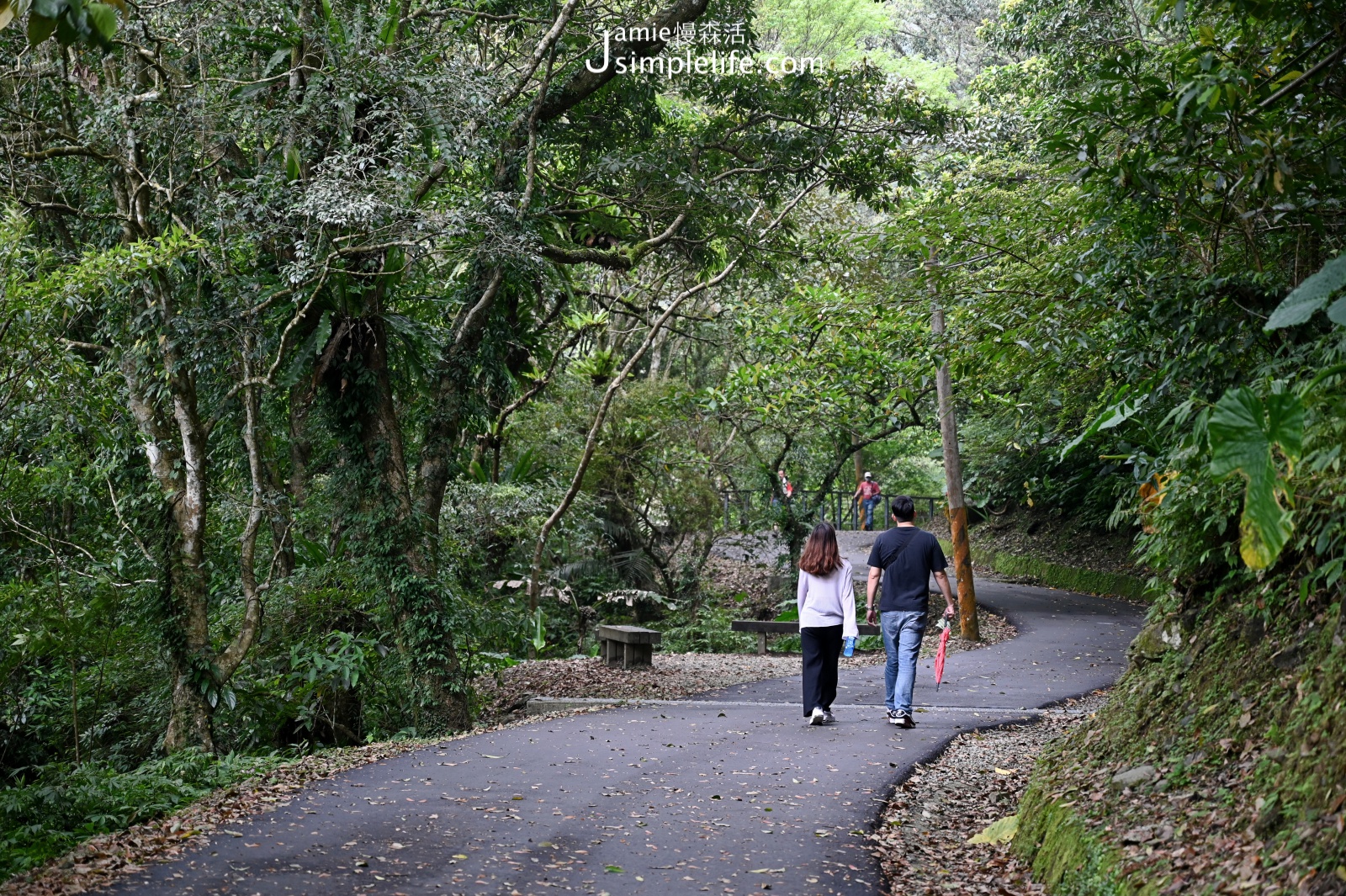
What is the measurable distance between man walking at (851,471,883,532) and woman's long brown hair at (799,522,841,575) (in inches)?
661

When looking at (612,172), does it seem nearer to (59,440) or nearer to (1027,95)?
(59,440)

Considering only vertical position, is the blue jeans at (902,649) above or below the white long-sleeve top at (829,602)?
below

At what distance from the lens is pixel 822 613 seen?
381 inches

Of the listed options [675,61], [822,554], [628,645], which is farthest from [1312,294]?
[628,645]

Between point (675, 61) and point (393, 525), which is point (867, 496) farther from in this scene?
point (393, 525)

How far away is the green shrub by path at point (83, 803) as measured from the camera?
5969 millimetres

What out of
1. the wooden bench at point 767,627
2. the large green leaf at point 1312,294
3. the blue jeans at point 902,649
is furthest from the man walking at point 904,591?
the wooden bench at point 767,627

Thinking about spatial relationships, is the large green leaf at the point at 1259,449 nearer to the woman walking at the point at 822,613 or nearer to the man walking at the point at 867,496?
the woman walking at the point at 822,613

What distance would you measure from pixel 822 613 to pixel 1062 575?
18.8 m

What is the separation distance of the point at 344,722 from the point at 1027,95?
56.2 ft

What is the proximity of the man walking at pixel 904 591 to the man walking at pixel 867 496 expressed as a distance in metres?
16.8

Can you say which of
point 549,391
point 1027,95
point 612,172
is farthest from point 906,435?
point 612,172

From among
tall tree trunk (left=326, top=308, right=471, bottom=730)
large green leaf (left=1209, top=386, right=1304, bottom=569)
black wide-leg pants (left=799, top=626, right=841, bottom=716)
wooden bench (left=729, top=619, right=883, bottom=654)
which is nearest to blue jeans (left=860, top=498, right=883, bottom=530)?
wooden bench (left=729, top=619, right=883, bottom=654)

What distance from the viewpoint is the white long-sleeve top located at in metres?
9.68
